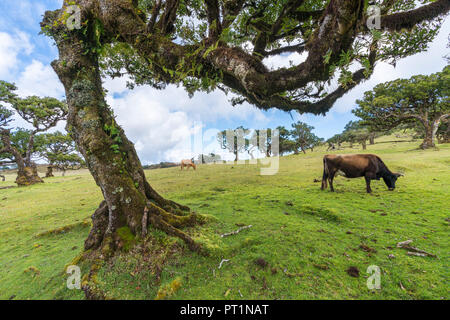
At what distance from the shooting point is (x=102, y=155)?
3.02 metres

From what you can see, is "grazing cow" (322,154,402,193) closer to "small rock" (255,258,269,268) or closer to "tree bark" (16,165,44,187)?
"small rock" (255,258,269,268)

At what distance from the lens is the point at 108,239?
2893 millimetres

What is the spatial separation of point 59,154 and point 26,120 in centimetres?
704

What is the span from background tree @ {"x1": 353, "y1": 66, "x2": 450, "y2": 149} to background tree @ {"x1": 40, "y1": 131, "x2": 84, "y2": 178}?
4120 cm

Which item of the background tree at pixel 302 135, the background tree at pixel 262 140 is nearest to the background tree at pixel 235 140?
the background tree at pixel 262 140

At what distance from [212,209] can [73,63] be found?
4607 millimetres

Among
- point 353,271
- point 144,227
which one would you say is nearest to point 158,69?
point 144,227

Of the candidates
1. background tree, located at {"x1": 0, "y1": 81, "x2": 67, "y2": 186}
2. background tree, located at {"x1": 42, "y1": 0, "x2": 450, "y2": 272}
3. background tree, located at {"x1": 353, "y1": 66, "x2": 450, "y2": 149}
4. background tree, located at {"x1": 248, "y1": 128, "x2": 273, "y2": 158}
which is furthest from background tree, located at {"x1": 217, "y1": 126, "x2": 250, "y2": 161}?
background tree, located at {"x1": 42, "y1": 0, "x2": 450, "y2": 272}

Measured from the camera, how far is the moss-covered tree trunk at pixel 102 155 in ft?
9.87

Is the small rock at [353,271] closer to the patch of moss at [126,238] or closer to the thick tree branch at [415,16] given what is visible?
the patch of moss at [126,238]

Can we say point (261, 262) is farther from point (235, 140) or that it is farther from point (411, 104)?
point (235, 140)

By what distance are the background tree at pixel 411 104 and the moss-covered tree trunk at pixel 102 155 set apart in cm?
2898
